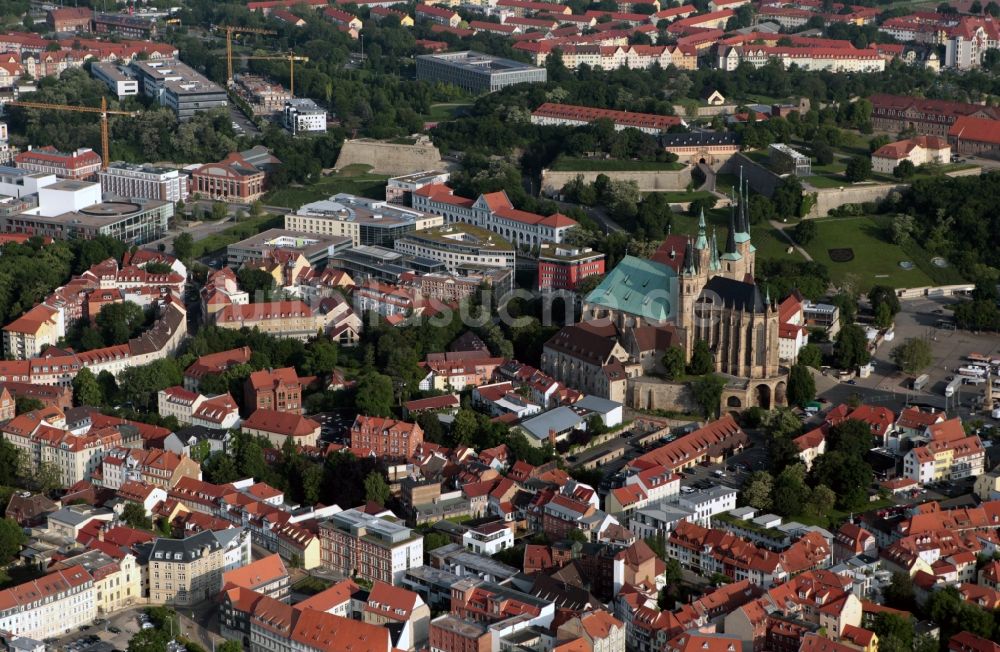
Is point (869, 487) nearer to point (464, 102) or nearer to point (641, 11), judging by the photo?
point (464, 102)

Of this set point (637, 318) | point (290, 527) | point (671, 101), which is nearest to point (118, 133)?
point (671, 101)

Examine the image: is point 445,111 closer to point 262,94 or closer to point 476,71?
point 476,71

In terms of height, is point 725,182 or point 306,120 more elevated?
point 725,182

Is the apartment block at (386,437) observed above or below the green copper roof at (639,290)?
below

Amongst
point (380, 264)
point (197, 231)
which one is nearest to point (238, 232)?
point (197, 231)

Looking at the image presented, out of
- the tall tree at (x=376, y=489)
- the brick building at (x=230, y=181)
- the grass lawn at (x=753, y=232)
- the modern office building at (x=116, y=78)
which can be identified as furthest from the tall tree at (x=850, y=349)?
the modern office building at (x=116, y=78)

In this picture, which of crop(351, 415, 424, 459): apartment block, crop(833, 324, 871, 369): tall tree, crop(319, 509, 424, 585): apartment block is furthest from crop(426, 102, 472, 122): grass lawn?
crop(319, 509, 424, 585): apartment block

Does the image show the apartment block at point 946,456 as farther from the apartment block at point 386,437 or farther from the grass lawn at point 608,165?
the grass lawn at point 608,165
